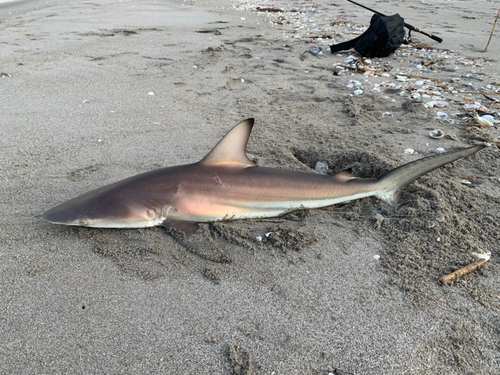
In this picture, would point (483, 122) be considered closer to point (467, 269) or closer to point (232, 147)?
point (467, 269)

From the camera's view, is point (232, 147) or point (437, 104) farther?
point (437, 104)

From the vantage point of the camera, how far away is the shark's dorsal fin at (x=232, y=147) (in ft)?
7.55

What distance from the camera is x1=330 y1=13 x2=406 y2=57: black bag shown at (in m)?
5.99

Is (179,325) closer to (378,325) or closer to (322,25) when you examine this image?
(378,325)

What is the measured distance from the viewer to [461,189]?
2.74 metres

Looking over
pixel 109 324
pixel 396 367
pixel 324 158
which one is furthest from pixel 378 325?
pixel 324 158

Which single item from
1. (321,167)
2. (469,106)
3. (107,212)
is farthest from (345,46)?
(107,212)

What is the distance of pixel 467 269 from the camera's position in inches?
80.5

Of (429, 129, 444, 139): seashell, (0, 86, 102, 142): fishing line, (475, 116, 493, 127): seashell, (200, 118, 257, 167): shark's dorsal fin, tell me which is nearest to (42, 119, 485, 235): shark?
(200, 118, 257, 167): shark's dorsal fin

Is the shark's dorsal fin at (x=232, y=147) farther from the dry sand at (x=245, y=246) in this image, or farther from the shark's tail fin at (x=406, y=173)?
the shark's tail fin at (x=406, y=173)

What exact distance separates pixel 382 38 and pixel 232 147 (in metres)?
4.85

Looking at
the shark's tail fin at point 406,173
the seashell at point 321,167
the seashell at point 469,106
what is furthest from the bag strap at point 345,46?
the shark's tail fin at point 406,173

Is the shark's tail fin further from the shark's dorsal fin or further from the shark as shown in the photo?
the shark's dorsal fin

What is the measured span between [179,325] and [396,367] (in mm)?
977
